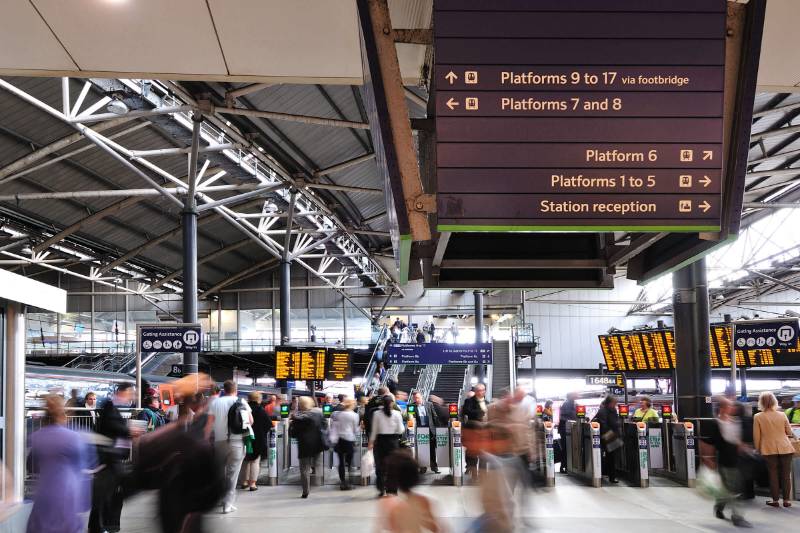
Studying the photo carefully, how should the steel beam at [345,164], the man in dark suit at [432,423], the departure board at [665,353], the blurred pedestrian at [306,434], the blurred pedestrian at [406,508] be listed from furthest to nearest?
the steel beam at [345,164] < the departure board at [665,353] < the man in dark suit at [432,423] < the blurred pedestrian at [306,434] < the blurred pedestrian at [406,508]

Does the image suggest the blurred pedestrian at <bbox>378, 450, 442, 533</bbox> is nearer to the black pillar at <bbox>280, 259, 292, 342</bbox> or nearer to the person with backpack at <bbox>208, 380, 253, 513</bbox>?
the person with backpack at <bbox>208, 380, 253, 513</bbox>

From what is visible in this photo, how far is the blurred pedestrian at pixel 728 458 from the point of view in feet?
33.4

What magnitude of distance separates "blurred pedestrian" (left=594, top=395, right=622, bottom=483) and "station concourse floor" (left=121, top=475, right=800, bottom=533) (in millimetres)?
560

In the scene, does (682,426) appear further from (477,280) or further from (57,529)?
(57,529)

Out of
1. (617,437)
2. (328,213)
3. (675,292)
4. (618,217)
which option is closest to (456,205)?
(618,217)

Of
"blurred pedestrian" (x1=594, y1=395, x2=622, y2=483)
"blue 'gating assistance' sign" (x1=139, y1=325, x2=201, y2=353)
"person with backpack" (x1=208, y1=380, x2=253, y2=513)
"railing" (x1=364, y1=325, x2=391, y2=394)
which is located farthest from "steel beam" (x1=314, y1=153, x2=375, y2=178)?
"person with backpack" (x1=208, y1=380, x2=253, y2=513)

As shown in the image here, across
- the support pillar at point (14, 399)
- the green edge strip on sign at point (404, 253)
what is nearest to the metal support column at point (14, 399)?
the support pillar at point (14, 399)

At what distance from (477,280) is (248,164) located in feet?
66.9

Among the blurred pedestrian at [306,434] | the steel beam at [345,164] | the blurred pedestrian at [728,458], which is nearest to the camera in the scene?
the blurred pedestrian at [728,458]

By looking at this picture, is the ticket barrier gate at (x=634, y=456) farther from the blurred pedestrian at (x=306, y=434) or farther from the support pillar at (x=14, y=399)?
the support pillar at (x=14, y=399)

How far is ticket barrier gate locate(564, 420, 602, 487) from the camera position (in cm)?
1465

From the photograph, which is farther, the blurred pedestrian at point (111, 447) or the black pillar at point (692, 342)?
the black pillar at point (692, 342)

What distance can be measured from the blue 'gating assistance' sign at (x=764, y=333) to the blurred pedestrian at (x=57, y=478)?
1231cm

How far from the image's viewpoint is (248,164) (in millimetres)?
26484
